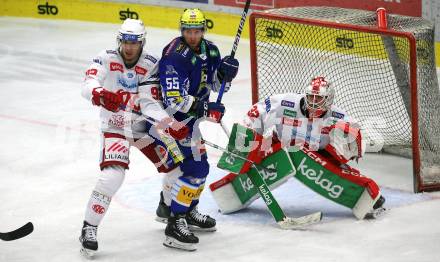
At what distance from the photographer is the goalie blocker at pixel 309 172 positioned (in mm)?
5758

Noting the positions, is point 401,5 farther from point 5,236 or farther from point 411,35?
point 5,236

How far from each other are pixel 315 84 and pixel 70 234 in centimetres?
170

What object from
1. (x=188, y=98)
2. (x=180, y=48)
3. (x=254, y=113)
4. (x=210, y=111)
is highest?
(x=180, y=48)

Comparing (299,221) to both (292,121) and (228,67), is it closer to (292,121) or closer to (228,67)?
(292,121)

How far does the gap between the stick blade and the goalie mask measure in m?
0.65

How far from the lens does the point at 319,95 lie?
578 centimetres

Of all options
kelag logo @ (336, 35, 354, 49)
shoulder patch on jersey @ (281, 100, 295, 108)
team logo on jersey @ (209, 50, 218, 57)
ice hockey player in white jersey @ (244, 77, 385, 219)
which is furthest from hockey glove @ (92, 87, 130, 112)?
kelag logo @ (336, 35, 354, 49)

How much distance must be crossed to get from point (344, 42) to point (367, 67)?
0.93 ft

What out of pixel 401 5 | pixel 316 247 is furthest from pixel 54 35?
pixel 316 247

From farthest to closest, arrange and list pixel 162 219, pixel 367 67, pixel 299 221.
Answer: pixel 367 67, pixel 162 219, pixel 299 221

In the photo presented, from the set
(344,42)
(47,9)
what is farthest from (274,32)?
(47,9)

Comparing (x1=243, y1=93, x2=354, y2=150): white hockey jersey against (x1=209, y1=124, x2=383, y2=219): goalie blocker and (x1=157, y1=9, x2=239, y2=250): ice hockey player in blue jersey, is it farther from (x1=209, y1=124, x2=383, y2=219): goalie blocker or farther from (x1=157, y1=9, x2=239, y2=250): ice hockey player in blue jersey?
(x1=157, y1=9, x2=239, y2=250): ice hockey player in blue jersey

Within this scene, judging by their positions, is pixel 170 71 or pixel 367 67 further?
pixel 367 67

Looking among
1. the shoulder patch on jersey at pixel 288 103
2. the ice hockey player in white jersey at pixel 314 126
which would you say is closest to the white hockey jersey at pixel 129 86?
the ice hockey player in white jersey at pixel 314 126
